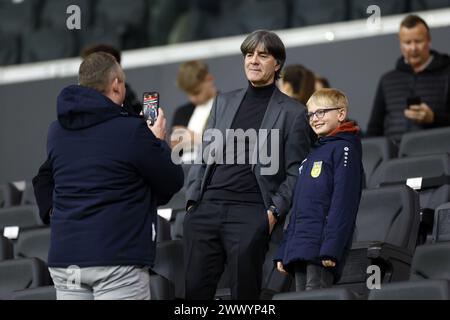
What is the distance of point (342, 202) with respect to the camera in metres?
5.13

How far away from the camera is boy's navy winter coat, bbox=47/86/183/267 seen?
4.50m

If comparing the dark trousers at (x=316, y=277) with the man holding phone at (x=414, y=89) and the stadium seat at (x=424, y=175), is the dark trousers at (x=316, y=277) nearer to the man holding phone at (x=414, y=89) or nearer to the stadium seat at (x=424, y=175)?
the stadium seat at (x=424, y=175)

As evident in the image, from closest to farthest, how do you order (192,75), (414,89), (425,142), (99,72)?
1. (99,72)
2. (425,142)
3. (414,89)
4. (192,75)

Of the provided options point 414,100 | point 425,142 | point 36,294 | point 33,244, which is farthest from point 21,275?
point 414,100

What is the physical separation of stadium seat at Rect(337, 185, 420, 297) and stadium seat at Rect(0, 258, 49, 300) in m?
1.51

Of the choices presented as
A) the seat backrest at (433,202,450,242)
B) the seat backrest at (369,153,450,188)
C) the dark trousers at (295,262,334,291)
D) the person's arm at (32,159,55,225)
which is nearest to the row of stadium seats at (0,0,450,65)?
the seat backrest at (369,153,450,188)

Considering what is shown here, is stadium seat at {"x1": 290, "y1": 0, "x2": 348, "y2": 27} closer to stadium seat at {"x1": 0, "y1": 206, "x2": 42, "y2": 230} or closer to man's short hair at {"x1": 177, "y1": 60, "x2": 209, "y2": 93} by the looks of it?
man's short hair at {"x1": 177, "y1": 60, "x2": 209, "y2": 93}

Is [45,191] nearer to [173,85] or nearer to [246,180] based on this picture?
[246,180]

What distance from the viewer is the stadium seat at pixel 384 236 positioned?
5590 mm

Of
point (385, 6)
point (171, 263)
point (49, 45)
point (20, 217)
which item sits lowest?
point (171, 263)

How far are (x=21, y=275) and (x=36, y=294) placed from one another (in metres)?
0.59

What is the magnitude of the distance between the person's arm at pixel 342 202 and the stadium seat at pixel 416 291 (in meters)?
0.47

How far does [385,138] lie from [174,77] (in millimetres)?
3261
